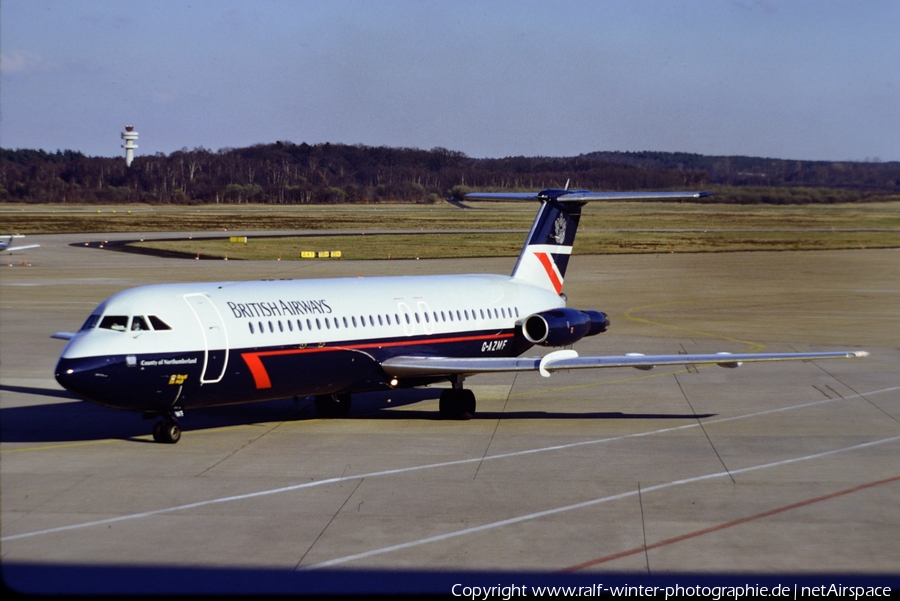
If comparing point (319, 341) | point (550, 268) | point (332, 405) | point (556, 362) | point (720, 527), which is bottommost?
point (332, 405)

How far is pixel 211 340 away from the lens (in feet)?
67.3

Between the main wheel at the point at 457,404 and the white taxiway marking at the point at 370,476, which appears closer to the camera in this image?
the white taxiway marking at the point at 370,476

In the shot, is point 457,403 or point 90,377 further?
point 457,403

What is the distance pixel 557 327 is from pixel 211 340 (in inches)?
395

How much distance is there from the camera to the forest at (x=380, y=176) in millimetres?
77688

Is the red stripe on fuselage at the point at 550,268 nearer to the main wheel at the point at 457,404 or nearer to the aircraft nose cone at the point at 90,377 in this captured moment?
the main wheel at the point at 457,404

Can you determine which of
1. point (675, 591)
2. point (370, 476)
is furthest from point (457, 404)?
point (675, 591)

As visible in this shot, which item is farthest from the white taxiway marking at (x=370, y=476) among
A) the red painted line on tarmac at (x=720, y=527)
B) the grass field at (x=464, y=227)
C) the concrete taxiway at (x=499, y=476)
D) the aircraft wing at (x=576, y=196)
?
the grass field at (x=464, y=227)

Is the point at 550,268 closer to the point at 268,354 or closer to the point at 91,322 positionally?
the point at 268,354

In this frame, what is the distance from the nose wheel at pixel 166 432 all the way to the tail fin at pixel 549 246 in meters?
11.8

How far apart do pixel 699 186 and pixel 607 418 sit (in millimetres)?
54074

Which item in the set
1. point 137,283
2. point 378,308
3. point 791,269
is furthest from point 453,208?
point 378,308

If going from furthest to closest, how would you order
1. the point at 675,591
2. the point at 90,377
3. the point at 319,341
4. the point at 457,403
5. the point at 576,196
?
the point at 576,196, the point at 457,403, the point at 319,341, the point at 90,377, the point at 675,591

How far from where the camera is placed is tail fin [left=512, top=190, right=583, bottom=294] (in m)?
29.7
